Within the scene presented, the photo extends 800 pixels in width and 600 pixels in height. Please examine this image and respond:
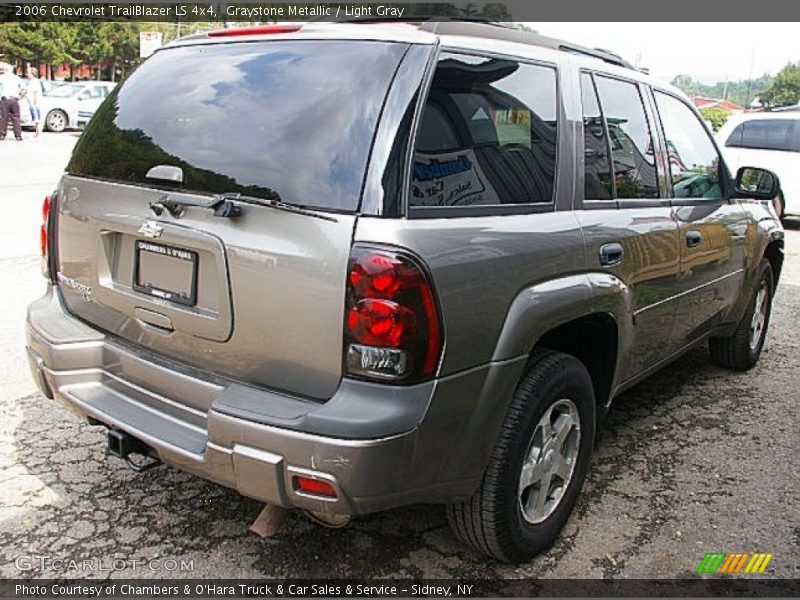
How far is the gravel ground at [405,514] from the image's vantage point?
275cm

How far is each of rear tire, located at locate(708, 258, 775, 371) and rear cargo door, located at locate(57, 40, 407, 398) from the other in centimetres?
350

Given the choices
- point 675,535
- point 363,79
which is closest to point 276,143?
point 363,79

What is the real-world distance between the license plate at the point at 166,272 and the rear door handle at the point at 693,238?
2426 mm

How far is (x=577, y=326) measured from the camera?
2.96 metres

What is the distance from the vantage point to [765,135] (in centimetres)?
1234

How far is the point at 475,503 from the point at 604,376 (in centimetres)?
94

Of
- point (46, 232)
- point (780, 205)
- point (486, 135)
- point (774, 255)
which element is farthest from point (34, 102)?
point (486, 135)

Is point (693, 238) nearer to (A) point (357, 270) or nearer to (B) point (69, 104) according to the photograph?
(A) point (357, 270)

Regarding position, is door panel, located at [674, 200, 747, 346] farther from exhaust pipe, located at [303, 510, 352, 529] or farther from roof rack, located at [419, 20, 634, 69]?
exhaust pipe, located at [303, 510, 352, 529]

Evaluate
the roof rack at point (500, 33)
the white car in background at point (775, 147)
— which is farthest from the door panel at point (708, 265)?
the white car in background at point (775, 147)

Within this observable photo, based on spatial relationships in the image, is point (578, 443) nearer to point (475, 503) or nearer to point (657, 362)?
point (475, 503)

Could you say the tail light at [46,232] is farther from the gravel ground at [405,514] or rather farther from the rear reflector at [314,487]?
the rear reflector at [314,487]

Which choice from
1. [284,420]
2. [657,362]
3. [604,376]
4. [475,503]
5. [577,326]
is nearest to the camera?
[284,420]

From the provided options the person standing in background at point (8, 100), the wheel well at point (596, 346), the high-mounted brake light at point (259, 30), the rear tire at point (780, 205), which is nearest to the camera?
the high-mounted brake light at point (259, 30)
